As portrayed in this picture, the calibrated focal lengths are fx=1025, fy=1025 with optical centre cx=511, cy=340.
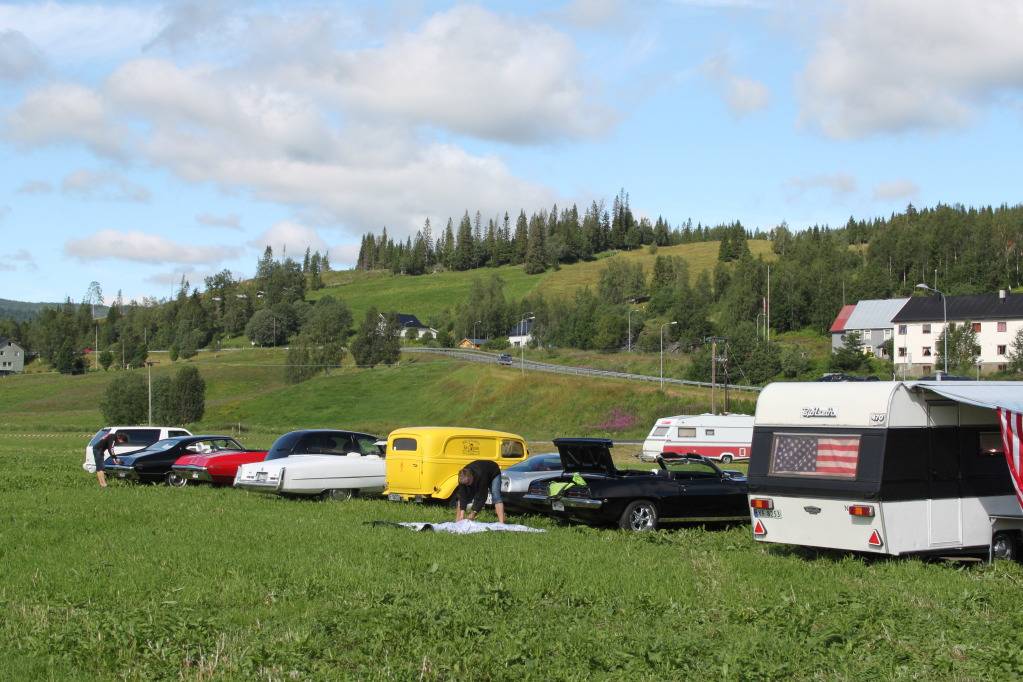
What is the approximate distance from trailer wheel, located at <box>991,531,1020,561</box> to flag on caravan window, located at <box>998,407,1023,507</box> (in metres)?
0.99

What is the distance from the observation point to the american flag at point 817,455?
13883 mm

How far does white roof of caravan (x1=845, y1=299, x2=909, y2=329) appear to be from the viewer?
109 m

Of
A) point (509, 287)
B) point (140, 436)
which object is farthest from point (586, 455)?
point (509, 287)

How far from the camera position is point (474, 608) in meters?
9.99

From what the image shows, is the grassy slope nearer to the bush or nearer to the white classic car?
the bush

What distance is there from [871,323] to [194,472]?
9592 centimetres

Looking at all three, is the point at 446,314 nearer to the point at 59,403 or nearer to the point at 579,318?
the point at 579,318

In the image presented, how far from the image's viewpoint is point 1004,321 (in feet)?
305

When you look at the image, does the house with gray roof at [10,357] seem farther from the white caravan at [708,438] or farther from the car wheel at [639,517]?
the car wheel at [639,517]

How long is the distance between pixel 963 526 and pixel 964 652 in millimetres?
5863

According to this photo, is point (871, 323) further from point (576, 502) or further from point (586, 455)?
point (576, 502)

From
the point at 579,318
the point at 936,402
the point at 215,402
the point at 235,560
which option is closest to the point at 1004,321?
the point at 579,318

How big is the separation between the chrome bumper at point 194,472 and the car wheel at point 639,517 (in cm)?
1271

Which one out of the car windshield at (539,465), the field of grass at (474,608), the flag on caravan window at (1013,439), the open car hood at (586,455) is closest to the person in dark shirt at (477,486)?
the open car hood at (586,455)
